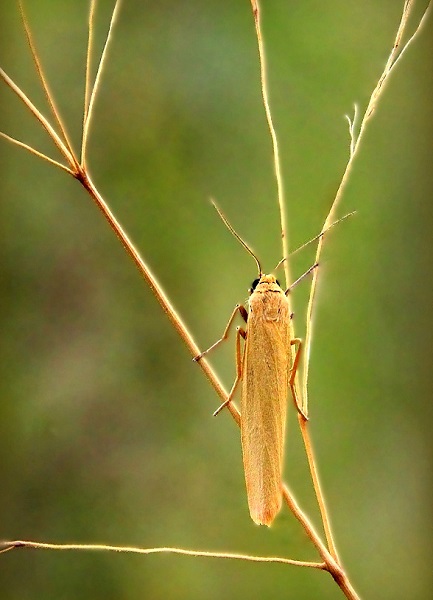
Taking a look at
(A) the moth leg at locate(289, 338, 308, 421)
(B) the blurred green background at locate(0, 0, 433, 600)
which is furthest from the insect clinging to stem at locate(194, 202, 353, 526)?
(B) the blurred green background at locate(0, 0, 433, 600)

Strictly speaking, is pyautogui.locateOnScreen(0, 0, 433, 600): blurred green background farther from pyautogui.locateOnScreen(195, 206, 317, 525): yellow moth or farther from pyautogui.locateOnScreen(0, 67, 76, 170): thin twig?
pyautogui.locateOnScreen(0, 67, 76, 170): thin twig

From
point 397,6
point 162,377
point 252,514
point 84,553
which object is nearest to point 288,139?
point 397,6

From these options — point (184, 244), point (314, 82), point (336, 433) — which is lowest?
point (336, 433)

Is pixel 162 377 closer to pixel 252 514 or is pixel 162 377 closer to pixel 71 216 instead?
pixel 71 216

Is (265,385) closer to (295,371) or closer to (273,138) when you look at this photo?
(295,371)

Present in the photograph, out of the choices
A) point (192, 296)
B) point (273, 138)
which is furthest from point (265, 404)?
point (192, 296)

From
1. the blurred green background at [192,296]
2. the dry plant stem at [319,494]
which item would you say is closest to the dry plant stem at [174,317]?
the dry plant stem at [319,494]

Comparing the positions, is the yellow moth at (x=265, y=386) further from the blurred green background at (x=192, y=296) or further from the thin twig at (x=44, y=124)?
the blurred green background at (x=192, y=296)

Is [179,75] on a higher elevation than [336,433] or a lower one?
higher
